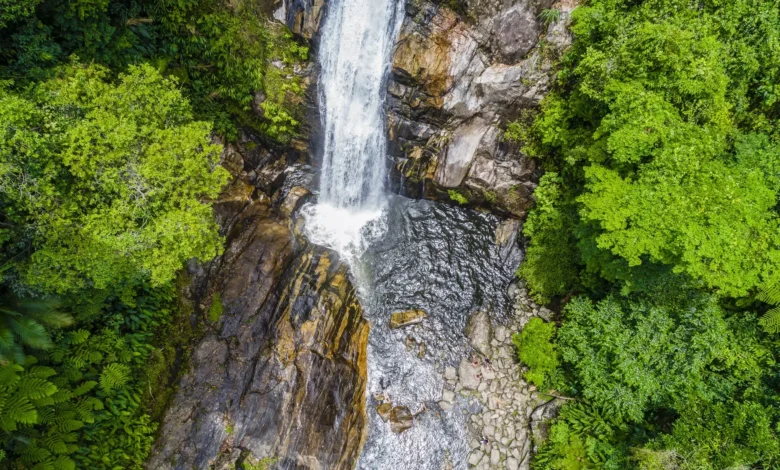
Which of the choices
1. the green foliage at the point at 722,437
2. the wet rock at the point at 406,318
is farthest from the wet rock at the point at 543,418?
the wet rock at the point at 406,318

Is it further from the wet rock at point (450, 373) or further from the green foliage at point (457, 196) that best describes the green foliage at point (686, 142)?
the wet rock at point (450, 373)

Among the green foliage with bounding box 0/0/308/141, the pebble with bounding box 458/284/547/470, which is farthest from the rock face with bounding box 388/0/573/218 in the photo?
the pebble with bounding box 458/284/547/470

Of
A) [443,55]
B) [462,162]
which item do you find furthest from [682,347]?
[443,55]

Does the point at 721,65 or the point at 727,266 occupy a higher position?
the point at 721,65

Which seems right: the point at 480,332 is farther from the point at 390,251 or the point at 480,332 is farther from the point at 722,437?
the point at 722,437

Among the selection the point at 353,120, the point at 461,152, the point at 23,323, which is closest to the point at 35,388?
the point at 23,323

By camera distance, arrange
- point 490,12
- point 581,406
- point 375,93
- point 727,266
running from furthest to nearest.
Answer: point 375,93 < point 490,12 < point 581,406 < point 727,266

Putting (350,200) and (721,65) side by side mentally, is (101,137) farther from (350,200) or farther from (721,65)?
(721,65)

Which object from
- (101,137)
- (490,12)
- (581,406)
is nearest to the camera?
(101,137)
